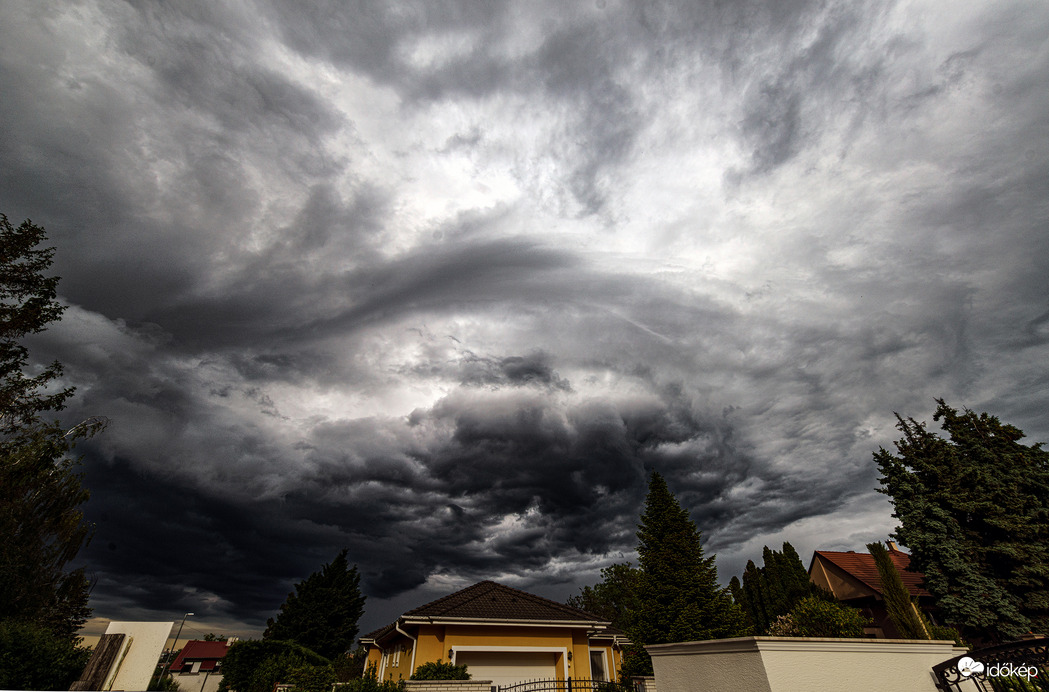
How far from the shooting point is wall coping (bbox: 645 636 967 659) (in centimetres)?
773

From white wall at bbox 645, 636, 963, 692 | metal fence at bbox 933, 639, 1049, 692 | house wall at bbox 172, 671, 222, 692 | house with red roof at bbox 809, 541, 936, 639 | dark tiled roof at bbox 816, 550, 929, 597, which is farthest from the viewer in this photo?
house wall at bbox 172, 671, 222, 692

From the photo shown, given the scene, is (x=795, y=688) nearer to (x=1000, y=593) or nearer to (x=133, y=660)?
(x=133, y=660)

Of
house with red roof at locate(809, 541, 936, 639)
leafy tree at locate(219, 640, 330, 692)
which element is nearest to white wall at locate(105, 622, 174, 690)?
leafy tree at locate(219, 640, 330, 692)

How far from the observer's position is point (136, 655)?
2.90m

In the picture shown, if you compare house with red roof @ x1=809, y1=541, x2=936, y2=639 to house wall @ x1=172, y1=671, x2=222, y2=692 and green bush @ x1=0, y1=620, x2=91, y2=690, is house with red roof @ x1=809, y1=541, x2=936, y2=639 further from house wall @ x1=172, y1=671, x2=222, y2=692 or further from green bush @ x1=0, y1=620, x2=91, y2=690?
house wall @ x1=172, y1=671, x2=222, y2=692

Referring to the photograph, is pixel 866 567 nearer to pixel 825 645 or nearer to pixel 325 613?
pixel 825 645

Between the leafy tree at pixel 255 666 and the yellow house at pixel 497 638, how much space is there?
452 centimetres

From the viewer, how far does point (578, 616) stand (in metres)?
21.0

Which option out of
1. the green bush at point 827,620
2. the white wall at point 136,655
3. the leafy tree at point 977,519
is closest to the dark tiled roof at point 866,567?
the leafy tree at point 977,519

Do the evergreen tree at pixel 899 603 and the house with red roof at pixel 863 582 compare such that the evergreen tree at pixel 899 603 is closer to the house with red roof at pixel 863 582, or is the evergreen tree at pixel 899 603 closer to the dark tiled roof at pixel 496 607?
the house with red roof at pixel 863 582

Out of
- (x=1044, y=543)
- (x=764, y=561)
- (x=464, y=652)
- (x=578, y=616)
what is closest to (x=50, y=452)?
(x=464, y=652)

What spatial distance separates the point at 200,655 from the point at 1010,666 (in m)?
102

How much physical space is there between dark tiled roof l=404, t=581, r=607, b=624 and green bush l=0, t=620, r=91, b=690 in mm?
10240

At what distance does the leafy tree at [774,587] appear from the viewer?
130 feet
